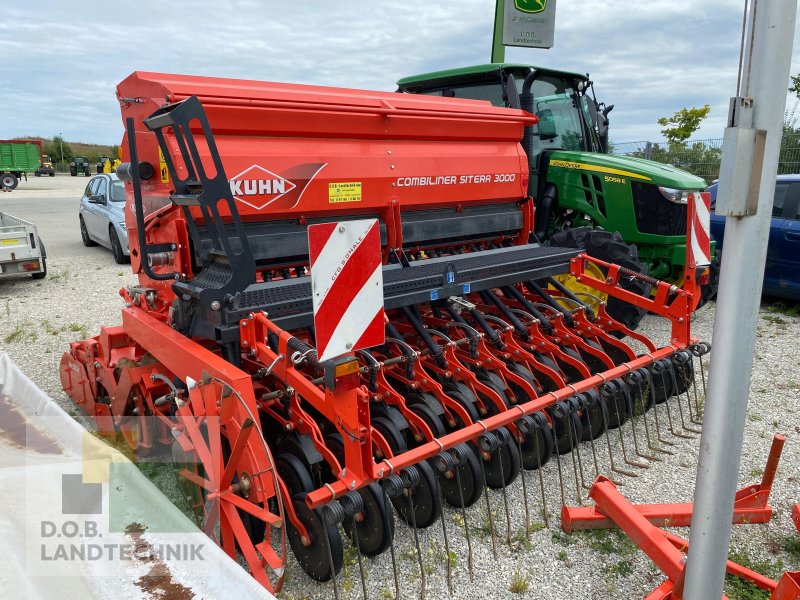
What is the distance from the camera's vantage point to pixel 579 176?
6.00m

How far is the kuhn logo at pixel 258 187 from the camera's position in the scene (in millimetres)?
3312

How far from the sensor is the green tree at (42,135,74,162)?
50344mm

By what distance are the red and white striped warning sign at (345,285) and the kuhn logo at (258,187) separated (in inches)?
51.9

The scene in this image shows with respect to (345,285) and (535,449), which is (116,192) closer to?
(535,449)

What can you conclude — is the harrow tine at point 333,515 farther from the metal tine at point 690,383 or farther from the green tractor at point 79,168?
the green tractor at point 79,168

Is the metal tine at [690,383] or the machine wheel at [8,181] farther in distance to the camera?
the machine wheel at [8,181]

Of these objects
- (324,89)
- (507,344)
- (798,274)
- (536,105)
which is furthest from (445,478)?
(798,274)

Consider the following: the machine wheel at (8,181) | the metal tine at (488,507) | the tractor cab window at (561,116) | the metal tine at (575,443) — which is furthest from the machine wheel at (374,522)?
the machine wheel at (8,181)

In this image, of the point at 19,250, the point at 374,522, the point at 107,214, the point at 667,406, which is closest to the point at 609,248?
the point at 667,406

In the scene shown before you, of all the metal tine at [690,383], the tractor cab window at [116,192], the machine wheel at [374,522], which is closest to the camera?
the machine wheel at [374,522]

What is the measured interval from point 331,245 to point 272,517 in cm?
105

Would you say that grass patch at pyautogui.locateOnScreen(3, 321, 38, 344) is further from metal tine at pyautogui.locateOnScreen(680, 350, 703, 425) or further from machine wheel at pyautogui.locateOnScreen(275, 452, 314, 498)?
metal tine at pyautogui.locateOnScreen(680, 350, 703, 425)

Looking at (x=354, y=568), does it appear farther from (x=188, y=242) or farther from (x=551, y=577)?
(x=188, y=242)

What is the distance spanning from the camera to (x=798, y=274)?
270 inches
